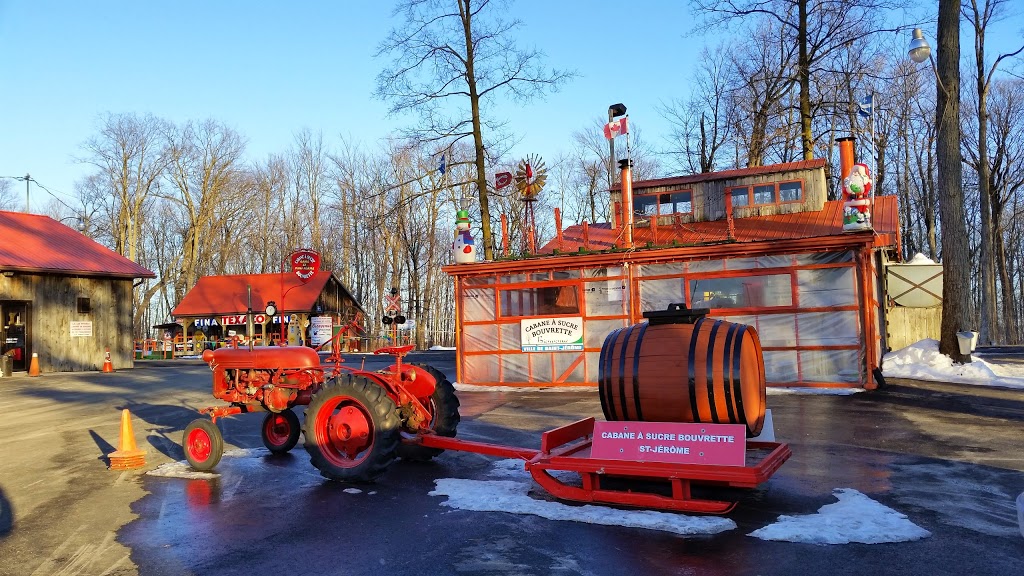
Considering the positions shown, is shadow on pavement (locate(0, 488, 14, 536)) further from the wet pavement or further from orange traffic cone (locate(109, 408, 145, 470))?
orange traffic cone (locate(109, 408, 145, 470))

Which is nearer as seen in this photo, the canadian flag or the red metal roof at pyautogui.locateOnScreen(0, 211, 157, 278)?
the canadian flag

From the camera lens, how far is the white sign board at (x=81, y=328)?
2494 cm

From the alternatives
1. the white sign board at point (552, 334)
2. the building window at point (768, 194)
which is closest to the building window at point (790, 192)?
the building window at point (768, 194)

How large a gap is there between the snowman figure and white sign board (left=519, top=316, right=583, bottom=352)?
2.19m

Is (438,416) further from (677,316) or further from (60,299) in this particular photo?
(60,299)

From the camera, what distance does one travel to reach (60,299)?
→ 24656mm

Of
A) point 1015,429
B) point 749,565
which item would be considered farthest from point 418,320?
point 749,565

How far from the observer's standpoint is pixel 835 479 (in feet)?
22.2

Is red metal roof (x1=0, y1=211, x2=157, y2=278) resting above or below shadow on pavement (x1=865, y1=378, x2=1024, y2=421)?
above

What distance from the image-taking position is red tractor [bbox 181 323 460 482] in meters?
7.08

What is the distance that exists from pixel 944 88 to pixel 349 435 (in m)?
16.2

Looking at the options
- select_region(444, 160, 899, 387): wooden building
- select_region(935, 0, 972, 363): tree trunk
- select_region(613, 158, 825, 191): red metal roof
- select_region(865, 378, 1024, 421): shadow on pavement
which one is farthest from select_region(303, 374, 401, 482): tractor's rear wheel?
select_region(613, 158, 825, 191): red metal roof

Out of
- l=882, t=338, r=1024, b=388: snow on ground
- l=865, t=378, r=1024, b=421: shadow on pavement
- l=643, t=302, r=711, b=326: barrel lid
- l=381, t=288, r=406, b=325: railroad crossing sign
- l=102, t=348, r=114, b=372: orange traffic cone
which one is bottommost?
l=865, t=378, r=1024, b=421: shadow on pavement

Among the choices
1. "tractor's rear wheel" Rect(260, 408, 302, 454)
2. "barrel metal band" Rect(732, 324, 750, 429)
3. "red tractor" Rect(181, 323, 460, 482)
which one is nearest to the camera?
"barrel metal band" Rect(732, 324, 750, 429)
